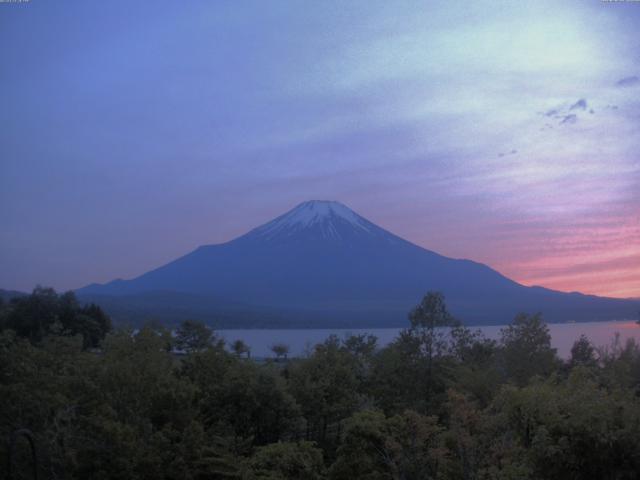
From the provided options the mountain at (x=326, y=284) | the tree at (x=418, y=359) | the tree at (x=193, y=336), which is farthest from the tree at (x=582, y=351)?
the mountain at (x=326, y=284)

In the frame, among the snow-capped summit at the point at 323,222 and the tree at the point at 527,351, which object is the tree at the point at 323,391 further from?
the snow-capped summit at the point at 323,222

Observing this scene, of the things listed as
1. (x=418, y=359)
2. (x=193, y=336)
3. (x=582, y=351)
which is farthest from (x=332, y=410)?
(x=582, y=351)

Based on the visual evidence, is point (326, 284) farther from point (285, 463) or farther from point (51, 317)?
point (285, 463)

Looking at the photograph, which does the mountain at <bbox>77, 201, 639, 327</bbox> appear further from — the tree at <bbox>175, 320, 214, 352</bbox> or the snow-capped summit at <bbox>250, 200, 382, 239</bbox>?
the tree at <bbox>175, 320, 214, 352</bbox>

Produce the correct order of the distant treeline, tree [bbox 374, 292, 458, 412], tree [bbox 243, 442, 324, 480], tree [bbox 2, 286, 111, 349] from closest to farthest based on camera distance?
the distant treeline → tree [bbox 243, 442, 324, 480] → tree [bbox 374, 292, 458, 412] → tree [bbox 2, 286, 111, 349]

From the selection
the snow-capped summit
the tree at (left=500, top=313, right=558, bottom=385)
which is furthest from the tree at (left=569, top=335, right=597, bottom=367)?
the snow-capped summit
